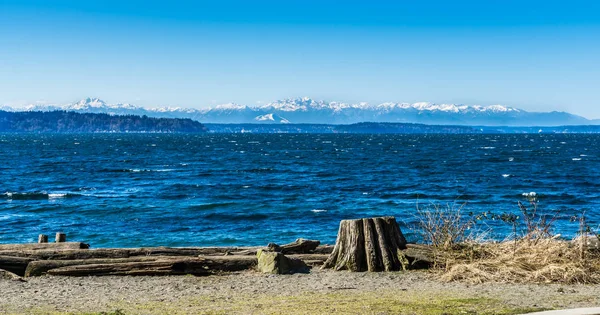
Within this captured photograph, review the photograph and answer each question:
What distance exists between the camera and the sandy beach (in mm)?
11570

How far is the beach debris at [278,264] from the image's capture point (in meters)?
15.5

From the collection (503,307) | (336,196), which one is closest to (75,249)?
(503,307)

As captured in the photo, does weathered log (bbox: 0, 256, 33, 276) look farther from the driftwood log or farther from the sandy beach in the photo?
the sandy beach

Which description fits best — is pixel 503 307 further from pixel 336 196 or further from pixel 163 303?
pixel 336 196

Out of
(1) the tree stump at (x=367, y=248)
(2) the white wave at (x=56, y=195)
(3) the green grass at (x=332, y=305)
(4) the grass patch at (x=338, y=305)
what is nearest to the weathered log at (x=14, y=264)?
(3) the green grass at (x=332, y=305)

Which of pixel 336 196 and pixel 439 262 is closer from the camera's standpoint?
pixel 439 262

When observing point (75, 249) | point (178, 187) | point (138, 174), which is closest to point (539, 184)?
point (178, 187)

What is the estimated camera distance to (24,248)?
16.5 metres

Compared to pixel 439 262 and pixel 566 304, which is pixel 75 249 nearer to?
pixel 439 262

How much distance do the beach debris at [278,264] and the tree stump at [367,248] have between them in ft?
2.17

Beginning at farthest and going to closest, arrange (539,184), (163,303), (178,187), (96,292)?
(539,184), (178,187), (96,292), (163,303)

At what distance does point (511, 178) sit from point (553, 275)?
4940 centimetres

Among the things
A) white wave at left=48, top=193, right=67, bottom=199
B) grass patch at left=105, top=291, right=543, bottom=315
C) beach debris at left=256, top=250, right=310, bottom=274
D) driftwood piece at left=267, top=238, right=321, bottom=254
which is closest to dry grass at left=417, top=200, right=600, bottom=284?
grass patch at left=105, top=291, right=543, bottom=315

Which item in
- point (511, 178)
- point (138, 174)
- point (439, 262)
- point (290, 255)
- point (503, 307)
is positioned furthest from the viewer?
point (138, 174)
